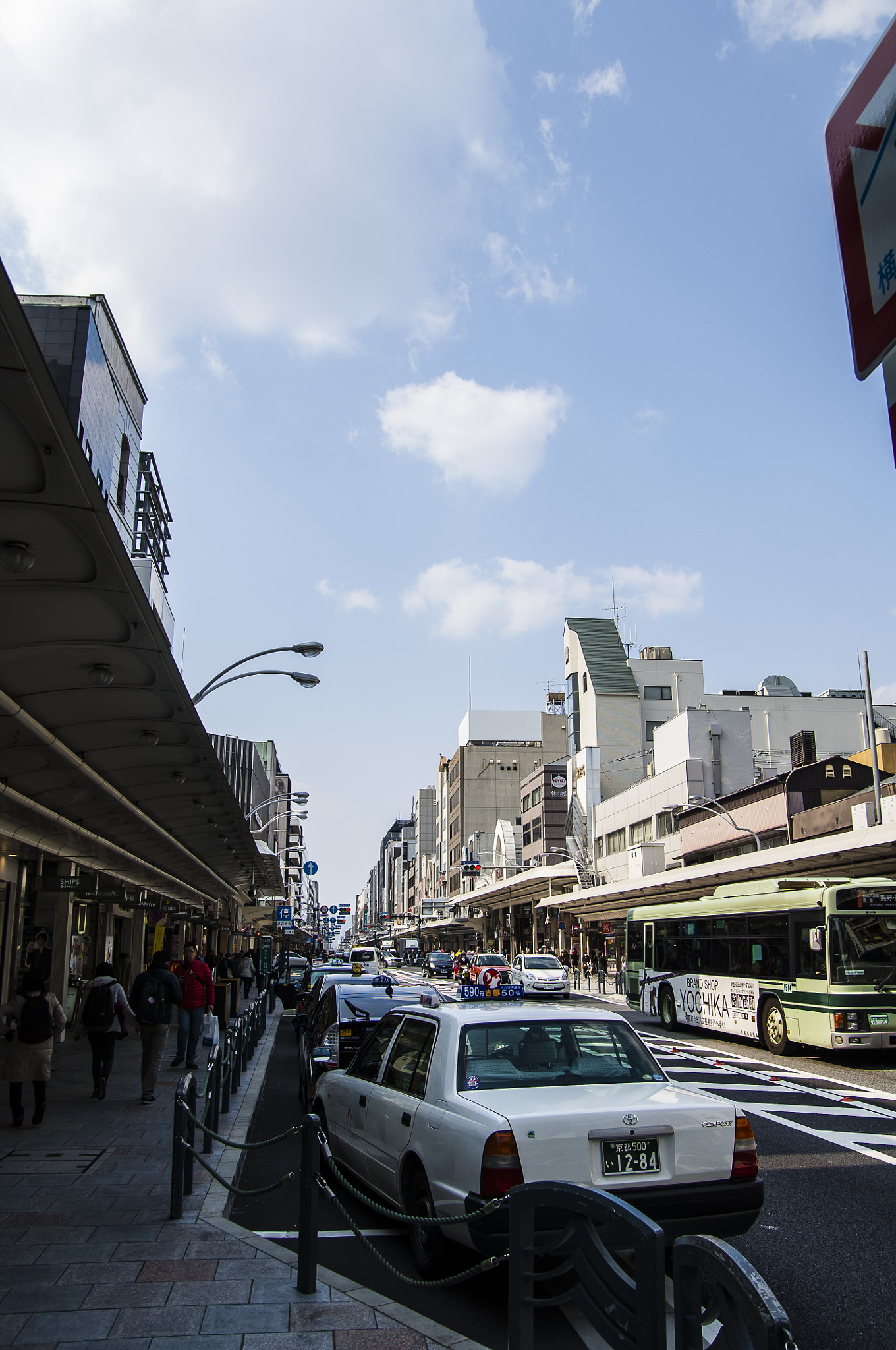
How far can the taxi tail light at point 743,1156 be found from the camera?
587cm

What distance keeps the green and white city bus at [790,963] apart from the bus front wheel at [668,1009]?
35 mm

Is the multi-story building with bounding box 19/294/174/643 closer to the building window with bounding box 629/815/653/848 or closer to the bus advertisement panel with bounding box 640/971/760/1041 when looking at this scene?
the bus advertisement panel with bounding box 640/971/760/1041

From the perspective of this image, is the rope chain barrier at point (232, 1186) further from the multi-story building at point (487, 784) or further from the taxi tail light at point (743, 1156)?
the multi-story building at point (487, 784)

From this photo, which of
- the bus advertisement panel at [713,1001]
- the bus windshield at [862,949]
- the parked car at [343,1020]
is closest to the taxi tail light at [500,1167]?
the parked car at [343,1020]

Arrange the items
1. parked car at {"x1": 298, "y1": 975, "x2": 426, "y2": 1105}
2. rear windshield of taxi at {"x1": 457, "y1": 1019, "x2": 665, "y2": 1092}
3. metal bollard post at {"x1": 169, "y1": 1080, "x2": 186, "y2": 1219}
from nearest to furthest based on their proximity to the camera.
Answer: rear windshield of taxi at {"x1": 457, "y1": 1019, "x2": 665, "y2": 1092} → metal bollard post at {"x1": 169, "y1": 1080, "x2": 186, "y2": 1219} → parked car at {"x1": 298, "y1": 975, "x2": 426, "y2": 1105}

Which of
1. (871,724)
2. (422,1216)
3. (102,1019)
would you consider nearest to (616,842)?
(871,724)

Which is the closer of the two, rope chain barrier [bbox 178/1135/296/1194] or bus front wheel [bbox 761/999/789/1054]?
rope chain barrier [bbox 178/1135/296/1194]

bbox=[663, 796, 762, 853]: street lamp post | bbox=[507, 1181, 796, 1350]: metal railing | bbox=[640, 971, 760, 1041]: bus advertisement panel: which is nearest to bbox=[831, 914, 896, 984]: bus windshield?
bbox=[640, 971, 760, 1041]: bus advertisement panel

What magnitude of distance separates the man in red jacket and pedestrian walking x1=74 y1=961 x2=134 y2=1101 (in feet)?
7.93

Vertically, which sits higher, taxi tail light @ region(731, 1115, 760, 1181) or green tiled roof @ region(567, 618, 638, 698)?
green tiled roof @ region(567, 618, 638, 698)

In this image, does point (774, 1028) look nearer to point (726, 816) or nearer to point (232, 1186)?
point (232, 1186)

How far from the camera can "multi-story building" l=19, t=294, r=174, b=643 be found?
4203 centimetres

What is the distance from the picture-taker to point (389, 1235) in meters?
7.28

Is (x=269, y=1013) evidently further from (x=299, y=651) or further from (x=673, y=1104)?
(x=673, y=1104)
